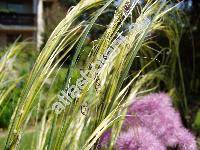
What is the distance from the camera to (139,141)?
5.66ft

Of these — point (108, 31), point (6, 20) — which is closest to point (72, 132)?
point (108, 31)

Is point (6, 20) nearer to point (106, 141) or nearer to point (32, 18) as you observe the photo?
point (32, 18)

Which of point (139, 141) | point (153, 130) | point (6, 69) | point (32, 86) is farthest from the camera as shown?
point (6, 69)

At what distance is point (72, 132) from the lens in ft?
5.73

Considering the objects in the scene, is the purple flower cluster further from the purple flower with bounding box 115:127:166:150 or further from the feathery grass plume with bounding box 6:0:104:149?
the feathery grass plume with bounding box 6:0:104:149

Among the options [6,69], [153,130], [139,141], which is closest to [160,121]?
A: [153,130]

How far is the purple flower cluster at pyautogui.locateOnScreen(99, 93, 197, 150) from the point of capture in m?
1.76

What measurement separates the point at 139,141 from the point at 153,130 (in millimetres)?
252

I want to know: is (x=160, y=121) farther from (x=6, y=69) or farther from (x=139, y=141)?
(x=6, y=69)

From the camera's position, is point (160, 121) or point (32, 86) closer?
point (32, 86)

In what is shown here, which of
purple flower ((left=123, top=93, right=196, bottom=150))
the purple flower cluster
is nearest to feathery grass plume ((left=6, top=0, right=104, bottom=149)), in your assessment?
the purple flower cluster

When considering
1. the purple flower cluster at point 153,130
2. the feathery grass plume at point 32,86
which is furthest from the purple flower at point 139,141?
the feathery grass plume at point 32,86

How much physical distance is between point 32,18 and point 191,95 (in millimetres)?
22594

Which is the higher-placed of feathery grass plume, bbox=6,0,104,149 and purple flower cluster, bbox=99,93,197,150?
feathery grass plume, bbox=6,0,104,149
